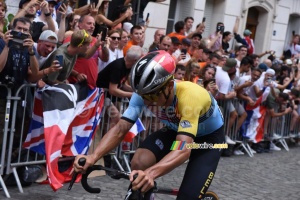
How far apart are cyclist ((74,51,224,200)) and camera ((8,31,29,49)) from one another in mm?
2613

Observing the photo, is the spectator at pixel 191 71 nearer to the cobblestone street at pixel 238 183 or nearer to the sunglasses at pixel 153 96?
the cobblestone street at pixel 238 183

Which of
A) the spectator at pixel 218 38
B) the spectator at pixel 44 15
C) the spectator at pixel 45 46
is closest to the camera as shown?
the spectator at pixel 45 46

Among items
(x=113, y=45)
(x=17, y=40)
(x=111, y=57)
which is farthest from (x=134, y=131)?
(x=17, y=40)

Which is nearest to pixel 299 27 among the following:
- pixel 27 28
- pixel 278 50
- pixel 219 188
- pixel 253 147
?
pixel 278 50

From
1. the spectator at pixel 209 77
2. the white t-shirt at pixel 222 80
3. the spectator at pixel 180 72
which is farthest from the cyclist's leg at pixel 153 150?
the white t-shirt at pixel 222 80

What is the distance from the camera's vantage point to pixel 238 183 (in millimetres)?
9953

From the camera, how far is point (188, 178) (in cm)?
520

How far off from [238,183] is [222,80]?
2.28 meters

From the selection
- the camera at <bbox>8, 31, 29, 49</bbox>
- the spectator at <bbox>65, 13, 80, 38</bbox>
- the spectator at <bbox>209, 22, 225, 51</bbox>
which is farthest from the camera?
the spectator at <bbox>209, 22, 225, 51</bbox>

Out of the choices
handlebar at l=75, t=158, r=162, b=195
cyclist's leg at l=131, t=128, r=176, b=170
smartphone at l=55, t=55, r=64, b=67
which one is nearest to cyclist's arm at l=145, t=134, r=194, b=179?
handlebar at l=75, t=158, r=162, b=195

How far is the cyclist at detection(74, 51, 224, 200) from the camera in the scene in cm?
461

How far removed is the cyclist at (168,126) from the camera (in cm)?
461

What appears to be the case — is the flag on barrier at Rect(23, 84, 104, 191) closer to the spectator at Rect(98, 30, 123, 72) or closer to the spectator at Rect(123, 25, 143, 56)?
the spectator at Rect(98, 30, 123, 72)

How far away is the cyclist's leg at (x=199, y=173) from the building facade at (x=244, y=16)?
429 inches
